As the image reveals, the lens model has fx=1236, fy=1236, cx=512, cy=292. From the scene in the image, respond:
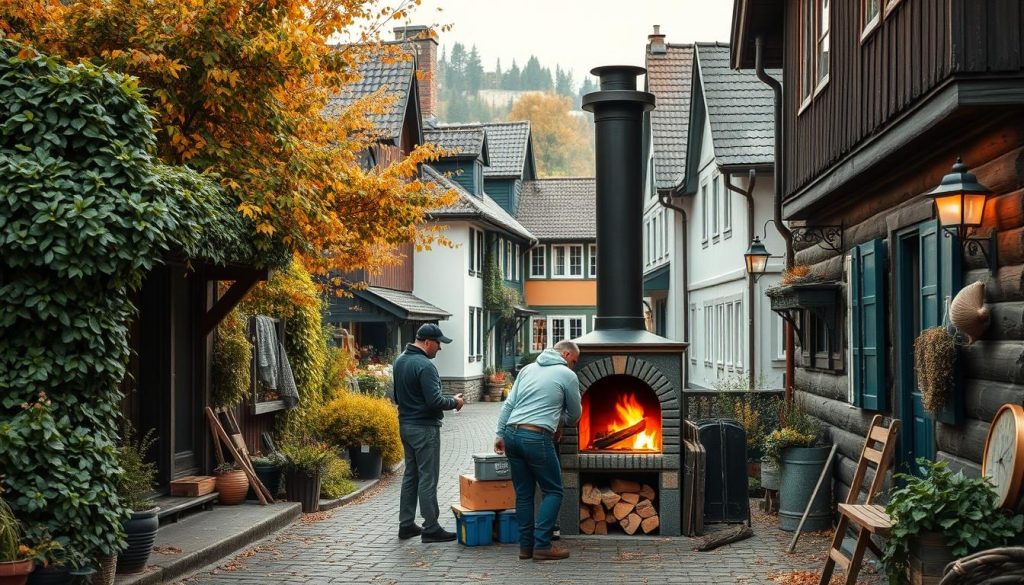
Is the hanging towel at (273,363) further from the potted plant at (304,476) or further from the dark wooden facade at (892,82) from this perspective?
the dark wooden facade at (892,82)

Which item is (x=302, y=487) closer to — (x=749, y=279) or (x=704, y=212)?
(x=749, y=279)

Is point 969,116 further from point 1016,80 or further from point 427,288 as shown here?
point 427,288

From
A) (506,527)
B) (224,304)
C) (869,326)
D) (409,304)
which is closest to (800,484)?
(869,326)

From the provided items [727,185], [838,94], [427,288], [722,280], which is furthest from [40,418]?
[427,288]

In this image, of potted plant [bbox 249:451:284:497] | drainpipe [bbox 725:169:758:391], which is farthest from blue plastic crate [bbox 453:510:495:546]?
drainpipe [bbox 725:169:758:391]

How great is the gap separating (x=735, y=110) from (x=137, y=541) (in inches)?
684

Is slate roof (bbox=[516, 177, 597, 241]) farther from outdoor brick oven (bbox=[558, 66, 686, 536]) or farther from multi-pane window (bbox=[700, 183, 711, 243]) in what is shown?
outdoor brick oven (bbox=[558, 66, 686, 536])

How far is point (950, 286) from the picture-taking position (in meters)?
8.45

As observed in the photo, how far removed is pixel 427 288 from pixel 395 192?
22.7m

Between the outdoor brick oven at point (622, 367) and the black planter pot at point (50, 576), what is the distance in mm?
5329

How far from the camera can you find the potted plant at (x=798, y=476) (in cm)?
1195

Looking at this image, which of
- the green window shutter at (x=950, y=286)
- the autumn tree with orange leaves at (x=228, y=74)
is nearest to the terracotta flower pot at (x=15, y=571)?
the autumn tree with orange leaves at (x=228, y=74)

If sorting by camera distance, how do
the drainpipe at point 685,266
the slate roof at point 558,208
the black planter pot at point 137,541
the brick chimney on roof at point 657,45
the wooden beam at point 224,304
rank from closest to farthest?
the black planter pot at point 137,541 → the wooden beam at point 224,304 → the drainpipe at point 685,266 → the brick chimney on roof at point 657,45 → the slate roof at point 558,208

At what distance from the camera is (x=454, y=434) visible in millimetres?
24797
